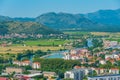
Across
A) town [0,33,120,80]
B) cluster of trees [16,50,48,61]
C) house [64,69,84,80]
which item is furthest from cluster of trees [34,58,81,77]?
cluster of trees [16,50,48,61]

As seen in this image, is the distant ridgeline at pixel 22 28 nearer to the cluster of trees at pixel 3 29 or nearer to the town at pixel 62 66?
the cluster of trees at pixel 3 29

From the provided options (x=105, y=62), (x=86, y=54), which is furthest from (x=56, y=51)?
(x=105, y=62)

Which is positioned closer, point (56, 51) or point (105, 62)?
point (105, 62)

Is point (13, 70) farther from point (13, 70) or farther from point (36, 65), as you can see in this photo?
point (36, 65)

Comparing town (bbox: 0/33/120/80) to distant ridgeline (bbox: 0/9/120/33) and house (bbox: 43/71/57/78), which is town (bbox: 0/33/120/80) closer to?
house (bbox: 43/71/57/78)

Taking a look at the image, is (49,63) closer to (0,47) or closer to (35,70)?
(35,70)

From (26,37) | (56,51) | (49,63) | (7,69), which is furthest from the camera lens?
(26,37)

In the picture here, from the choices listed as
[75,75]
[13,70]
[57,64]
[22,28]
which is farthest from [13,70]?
[22,28]

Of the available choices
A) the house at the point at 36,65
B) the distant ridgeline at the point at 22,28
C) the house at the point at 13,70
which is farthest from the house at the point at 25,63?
the distant ridgeline at the point at 22,28
